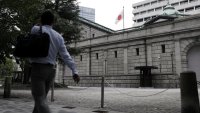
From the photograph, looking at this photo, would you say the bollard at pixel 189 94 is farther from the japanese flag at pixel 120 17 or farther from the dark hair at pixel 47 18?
the japanese flag at pixel 120 17

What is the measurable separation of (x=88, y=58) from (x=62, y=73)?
5.91 m

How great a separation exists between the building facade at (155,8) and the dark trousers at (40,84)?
3242 inches

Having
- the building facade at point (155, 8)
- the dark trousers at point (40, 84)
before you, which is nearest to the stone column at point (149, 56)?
the dark trousers at point (40, 84)

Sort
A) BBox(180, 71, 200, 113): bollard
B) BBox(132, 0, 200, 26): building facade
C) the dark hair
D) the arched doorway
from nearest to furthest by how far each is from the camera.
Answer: the dark hair < BBox(180, 71, 200, 113): bollard < the arched doorway < BBox(132, 0, 200, 26): building facade

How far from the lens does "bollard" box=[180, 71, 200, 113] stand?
20.4 feet

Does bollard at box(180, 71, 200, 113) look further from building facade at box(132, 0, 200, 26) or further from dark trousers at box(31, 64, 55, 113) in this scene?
building facade at box(132, 0, 200, 26)

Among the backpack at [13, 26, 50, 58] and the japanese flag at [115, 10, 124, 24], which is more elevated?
the japanese flag at [115, 10, 124, 24]

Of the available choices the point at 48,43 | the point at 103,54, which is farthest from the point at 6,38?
the point at 103,54

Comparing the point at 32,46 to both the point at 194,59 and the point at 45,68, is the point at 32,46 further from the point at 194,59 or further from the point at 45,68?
the point at 194,59

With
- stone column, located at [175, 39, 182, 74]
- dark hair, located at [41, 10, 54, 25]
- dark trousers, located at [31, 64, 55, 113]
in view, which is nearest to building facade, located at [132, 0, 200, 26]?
stone column, located at [175, 39, 182, 74]

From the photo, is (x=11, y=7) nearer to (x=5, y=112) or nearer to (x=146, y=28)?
(x=5, y=112)

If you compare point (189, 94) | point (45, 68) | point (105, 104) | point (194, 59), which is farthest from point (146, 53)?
point (45, 68)

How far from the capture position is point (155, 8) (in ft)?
309

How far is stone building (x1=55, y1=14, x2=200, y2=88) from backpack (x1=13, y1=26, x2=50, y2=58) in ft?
76.9
